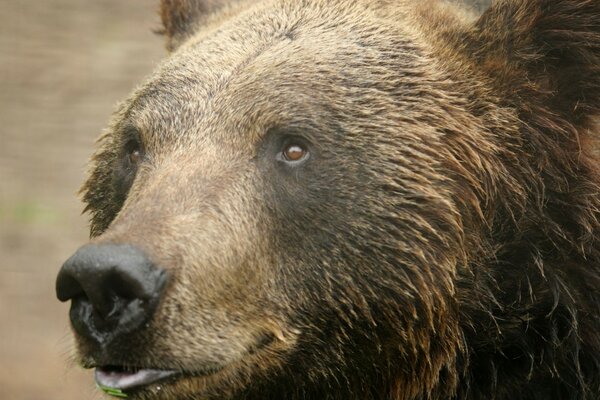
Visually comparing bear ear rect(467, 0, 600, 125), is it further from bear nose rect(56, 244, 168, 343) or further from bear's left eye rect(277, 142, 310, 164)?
bear nose rect(56, 244, 168, 343)

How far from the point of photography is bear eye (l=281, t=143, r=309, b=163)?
22.0ft

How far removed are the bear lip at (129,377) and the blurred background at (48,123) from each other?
859 centimetres

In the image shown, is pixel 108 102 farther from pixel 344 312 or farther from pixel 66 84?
pixel 344 312

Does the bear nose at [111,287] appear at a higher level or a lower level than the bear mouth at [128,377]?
higher

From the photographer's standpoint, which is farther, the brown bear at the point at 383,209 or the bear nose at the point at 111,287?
the brown bear at the point at 383,209

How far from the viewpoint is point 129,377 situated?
6.16m

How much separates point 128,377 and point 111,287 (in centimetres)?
61

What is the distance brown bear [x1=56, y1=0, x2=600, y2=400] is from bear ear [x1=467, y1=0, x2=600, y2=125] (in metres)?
0.01

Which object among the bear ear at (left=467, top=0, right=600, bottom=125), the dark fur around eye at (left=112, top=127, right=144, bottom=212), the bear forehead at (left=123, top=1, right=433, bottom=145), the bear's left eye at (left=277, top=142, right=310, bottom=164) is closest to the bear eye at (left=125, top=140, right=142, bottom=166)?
the dark fur around eye at (left=112, top=127, right=144, bottom=212)

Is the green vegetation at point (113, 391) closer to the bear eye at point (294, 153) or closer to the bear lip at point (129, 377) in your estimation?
the bear lip at point (129, 377)

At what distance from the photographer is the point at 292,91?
683 centimetres

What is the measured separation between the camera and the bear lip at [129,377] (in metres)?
6.14

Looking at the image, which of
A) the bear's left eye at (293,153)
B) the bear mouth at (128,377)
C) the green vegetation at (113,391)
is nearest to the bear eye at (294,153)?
the bear's left eye at (293,153)

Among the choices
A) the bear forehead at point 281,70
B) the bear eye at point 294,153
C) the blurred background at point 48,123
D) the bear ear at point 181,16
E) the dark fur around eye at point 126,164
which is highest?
the bear ear at point 181,16
